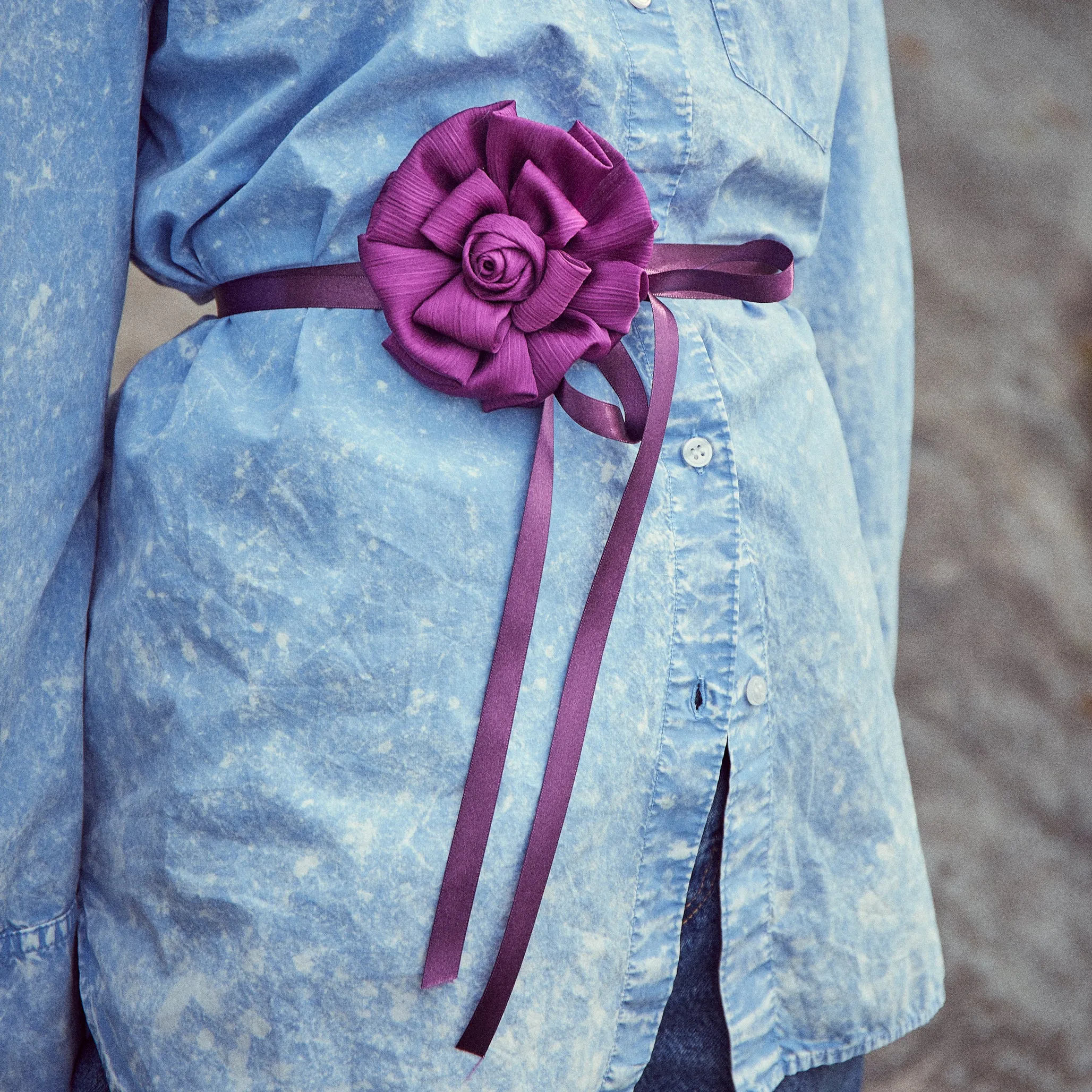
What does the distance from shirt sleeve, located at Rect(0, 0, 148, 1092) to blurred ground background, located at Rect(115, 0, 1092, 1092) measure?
1.35 m

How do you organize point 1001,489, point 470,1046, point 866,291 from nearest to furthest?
point 470,1046 < point 866,291 < point 1001,489

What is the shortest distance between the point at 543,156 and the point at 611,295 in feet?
0.26

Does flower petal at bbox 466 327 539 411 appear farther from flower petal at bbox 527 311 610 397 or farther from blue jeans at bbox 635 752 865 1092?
blue jeans at bbox 635 752 865 1092

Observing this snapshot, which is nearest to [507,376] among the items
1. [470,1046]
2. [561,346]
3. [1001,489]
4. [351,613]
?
[561,346]

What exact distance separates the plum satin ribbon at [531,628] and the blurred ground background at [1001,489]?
3.93 ft

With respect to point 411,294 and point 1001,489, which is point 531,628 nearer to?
point 411,294

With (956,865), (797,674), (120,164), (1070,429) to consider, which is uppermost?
(120,164)

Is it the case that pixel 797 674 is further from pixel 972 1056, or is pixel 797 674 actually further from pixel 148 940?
pixel 972 1056

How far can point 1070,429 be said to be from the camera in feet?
5.49

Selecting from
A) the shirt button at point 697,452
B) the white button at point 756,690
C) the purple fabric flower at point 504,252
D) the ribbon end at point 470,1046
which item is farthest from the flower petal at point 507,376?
the ribbon end at point 470,1046

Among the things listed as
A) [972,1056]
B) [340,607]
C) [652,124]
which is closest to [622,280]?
[652,124]

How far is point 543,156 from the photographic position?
1.74ft

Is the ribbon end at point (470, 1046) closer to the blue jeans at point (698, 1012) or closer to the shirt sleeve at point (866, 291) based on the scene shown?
the blue jeans at point (698, 1012)

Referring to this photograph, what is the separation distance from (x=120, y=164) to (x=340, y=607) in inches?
11.2
